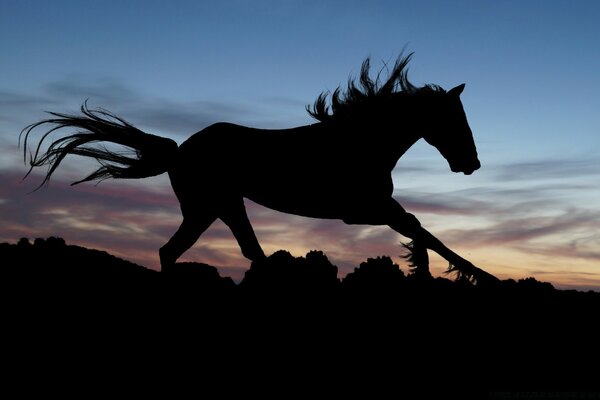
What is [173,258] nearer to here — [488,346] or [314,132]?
[314,132]

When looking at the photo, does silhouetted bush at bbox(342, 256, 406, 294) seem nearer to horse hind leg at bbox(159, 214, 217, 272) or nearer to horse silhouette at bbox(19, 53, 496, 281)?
horse silhouette at bbox(19, 53, 496, 281)

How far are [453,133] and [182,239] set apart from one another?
10.3ft

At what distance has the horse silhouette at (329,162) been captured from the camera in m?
7.51

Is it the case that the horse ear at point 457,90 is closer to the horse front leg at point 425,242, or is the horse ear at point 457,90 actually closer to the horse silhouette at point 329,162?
the horse silhouette at point 329,162

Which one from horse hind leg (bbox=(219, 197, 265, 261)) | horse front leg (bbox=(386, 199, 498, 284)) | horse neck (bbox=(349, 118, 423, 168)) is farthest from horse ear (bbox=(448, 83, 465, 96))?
horse hind leg (bbox=(219, 197, 265, 261))

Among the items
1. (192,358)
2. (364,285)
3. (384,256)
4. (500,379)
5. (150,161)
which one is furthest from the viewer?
(150,161)

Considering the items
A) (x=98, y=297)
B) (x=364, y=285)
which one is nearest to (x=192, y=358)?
(x=98, y=297)

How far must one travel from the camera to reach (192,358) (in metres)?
5.59

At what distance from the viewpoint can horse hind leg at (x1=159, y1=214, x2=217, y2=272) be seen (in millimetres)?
7570

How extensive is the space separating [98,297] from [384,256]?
9.62 feet

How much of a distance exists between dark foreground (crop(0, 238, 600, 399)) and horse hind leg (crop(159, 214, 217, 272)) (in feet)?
0.42

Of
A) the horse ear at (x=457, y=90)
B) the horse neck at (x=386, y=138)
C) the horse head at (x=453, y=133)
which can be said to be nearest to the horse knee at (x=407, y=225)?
the horse neck at (x=386, y=138)

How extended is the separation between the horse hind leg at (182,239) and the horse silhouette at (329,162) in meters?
0.01

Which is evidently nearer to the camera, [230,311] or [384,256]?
[230,311]
